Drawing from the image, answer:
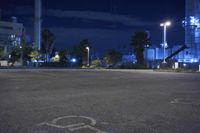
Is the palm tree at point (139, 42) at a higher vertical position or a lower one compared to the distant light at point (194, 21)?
lower

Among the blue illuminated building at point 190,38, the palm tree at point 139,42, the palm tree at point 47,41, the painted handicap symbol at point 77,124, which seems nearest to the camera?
the painted handicap symbol at point 77,124

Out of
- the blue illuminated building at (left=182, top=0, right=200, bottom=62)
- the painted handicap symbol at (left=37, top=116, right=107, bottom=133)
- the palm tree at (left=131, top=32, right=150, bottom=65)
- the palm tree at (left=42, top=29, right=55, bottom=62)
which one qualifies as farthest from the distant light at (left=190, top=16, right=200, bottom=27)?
the painted handicap symbol at (left=37, top=116, right=107, bottom=133)

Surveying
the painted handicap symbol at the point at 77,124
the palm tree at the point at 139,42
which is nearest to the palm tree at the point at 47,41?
the palm tree at the point at 139,42

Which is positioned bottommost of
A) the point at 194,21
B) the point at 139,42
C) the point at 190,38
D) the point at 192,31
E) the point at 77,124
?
the point at 77,124

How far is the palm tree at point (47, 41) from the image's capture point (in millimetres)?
98062

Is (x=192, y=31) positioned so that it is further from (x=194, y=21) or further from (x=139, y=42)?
(x=139, y=42)

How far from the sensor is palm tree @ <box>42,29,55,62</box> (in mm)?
98062

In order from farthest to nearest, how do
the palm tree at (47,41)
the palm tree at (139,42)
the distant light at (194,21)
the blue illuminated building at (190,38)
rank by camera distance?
1. the palm tree at (47,41)
2. the distant light at (194,21)
3. the blue illuminated building at (190,38)
4. the palm tree at (139,42)

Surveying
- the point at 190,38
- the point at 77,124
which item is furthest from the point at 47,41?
the point at 77,124

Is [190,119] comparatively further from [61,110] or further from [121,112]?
[61,110]

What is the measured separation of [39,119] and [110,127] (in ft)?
5.73

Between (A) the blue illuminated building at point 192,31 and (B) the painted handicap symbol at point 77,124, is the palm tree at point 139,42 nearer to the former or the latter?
(A) the blue illuminated building at point 192,31

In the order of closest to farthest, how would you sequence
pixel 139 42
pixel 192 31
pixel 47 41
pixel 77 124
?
pixel 77 124 < pixel 139 42 < pixel 192 31 < pixel 47 41

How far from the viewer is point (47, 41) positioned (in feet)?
326
